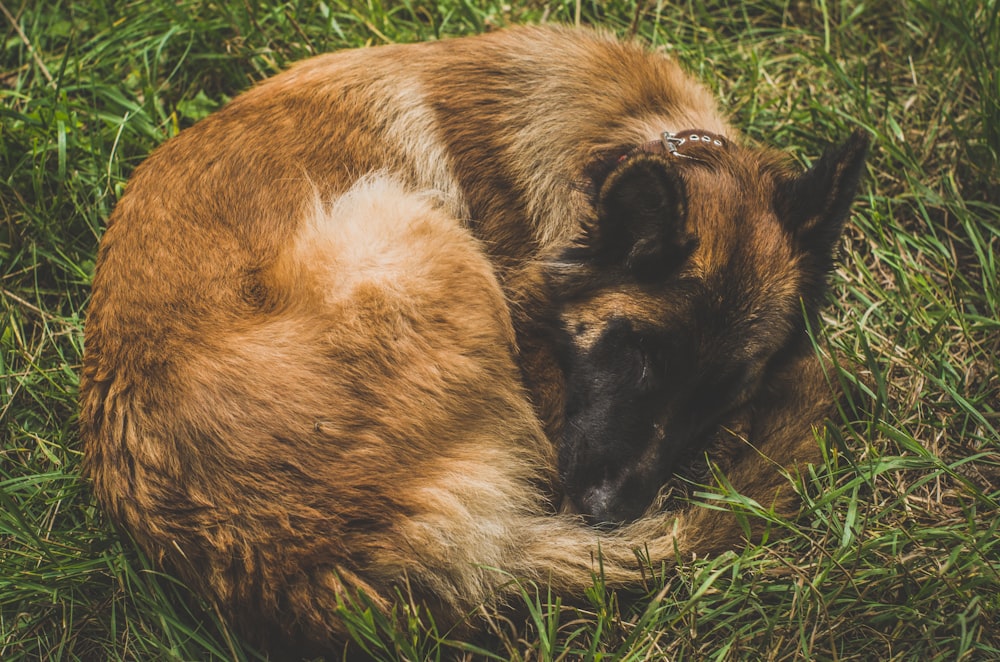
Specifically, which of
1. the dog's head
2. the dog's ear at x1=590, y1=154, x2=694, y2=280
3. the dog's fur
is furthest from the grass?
the dog's ear at x1=590, y1=154, x2=694, y2=280

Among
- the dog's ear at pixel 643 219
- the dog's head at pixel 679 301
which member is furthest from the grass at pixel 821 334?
the dog's ear at pixel 643 219

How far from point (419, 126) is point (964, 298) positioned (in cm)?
260

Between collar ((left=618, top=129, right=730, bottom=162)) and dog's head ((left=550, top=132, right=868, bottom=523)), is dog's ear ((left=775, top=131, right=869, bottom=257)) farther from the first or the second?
collar ((left=618, top=129, right=730, bottom=162))

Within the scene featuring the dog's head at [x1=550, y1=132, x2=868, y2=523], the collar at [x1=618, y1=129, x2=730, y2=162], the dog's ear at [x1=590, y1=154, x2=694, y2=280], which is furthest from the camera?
the collar at [x1=618, y1=129, x2=730, y2=162]

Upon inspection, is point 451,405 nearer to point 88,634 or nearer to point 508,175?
point 508,175

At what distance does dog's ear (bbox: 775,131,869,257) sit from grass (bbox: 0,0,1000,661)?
16.9 inches

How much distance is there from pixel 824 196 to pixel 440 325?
1.48 metres

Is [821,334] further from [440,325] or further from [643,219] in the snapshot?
[440,325]

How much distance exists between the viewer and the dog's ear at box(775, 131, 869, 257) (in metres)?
2.88

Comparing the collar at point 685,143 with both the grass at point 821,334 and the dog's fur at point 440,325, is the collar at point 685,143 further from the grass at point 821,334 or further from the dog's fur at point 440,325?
the grass at point 821,334

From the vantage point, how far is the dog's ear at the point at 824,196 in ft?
9.45

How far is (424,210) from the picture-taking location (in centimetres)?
320

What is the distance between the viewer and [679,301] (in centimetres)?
282

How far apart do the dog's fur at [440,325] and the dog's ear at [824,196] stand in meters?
0.01
